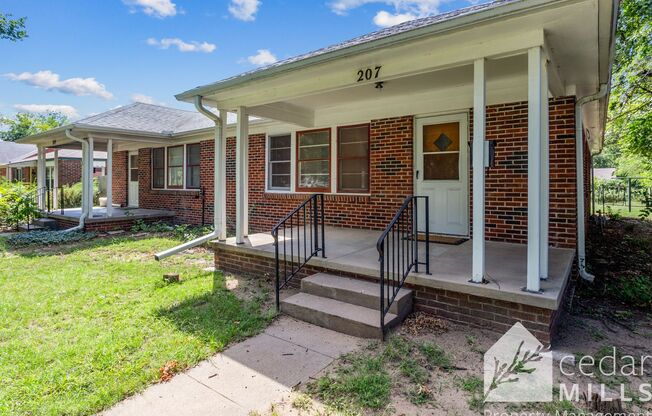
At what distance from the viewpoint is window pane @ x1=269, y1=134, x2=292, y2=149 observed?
815cm

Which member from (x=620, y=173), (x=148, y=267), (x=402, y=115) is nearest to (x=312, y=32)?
(x=402, y=115)

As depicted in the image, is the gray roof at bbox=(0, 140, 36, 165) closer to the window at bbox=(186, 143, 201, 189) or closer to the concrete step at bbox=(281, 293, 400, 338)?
the window at bbox=(186, 143, 201, 189)

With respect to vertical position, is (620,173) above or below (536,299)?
above

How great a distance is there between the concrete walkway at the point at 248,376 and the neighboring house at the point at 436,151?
371 mm

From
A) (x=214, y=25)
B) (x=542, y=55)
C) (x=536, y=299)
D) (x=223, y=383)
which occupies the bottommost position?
(x=223, y=383)

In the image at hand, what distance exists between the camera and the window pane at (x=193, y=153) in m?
10.5

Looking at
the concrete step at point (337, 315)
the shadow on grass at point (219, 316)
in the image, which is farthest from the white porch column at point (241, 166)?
the concrete step at point (337, 315)

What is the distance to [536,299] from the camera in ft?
9.96

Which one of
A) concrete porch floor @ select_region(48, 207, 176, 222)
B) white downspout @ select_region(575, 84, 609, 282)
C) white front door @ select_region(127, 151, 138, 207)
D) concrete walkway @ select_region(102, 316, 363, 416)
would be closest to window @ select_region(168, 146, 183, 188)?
concrete porch floor @ select_region(48, 207, 176, 222)

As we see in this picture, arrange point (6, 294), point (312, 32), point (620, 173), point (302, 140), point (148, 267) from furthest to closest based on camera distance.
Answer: point (620, 173), point (312, 32), point (302, 140), point (148, 267), point (6, 294)

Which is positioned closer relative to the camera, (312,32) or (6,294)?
(6,294)

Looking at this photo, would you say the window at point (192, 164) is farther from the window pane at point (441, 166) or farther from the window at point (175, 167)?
the window pane at point (441, 166)

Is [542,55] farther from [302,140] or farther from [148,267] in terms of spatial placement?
[148,267]

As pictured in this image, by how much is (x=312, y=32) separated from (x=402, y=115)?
8.16 meters
